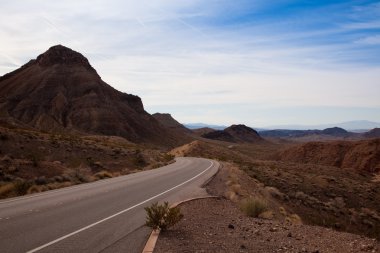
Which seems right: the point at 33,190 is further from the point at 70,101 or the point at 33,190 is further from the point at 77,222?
the point at 70,101

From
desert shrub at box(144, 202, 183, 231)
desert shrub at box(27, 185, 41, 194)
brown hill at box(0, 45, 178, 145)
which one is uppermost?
brown hill at box(0, 45, 178, 145)

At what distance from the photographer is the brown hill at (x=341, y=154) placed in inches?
3046

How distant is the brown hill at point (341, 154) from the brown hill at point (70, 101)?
46.9 metres

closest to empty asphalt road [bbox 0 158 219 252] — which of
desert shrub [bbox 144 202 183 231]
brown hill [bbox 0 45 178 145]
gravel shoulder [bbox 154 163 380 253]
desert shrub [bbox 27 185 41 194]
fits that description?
desert shrub [bbox 144 202 183 231]

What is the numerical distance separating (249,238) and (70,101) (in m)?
118

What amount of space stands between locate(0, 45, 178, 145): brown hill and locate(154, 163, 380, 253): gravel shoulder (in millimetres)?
96687

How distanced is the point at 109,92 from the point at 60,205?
125m

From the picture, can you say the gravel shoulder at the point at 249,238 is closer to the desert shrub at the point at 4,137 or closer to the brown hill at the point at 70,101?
the desert shrub at the point at 4,137

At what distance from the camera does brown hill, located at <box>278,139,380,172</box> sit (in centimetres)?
Answer: 7738

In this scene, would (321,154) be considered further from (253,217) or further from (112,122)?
(253,217)

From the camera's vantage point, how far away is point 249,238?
31.9 feet

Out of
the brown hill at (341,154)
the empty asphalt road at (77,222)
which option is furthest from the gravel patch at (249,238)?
the brown hill at (341,154)

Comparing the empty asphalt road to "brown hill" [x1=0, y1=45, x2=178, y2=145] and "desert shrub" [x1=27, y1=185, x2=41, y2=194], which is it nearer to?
"desert shrub" [x1=27, y1=185, x2=41, y2=194]

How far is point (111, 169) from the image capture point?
123ft
